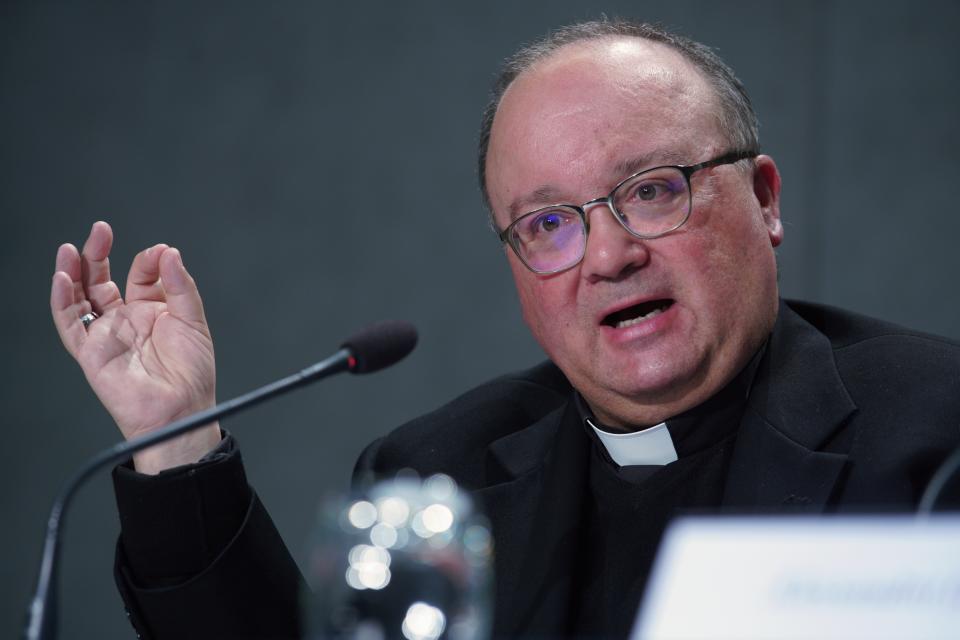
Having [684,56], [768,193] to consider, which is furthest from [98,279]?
[768,193]

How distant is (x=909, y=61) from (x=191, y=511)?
222cm

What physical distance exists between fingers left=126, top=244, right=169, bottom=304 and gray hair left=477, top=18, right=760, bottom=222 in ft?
1.94

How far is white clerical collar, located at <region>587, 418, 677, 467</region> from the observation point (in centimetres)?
179

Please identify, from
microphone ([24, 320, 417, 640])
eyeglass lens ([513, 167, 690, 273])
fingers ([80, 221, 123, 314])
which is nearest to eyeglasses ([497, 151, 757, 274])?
eyeglass lens ([513, 167, 690, 273])

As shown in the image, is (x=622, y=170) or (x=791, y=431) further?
(x=622, y=170)

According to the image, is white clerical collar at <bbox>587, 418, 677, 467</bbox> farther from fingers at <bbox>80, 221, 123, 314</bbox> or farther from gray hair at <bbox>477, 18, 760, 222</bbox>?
fingers at <bbox>80, 221, 123, 314</bbox>

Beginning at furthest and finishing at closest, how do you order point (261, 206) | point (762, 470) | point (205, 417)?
1. point (261, 206)
2. point (762, 470)
3. point (205, 417)

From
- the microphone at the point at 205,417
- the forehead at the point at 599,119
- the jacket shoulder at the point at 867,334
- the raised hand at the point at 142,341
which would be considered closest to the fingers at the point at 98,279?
the raised hand at the point at 142,341

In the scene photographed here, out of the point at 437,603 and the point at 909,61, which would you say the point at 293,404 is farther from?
the point at 437,603

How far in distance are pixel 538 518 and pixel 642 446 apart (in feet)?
0.71

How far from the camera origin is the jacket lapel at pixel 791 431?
149 centimetres

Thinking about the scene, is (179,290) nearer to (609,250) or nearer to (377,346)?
(377,346)

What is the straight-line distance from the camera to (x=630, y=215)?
1.68 metres

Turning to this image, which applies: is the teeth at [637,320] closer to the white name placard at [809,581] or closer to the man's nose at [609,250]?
the man's nose at [609,250]
